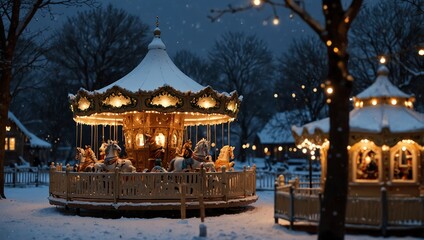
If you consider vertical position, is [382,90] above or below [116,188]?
above

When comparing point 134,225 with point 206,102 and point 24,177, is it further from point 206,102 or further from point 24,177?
point 24,177

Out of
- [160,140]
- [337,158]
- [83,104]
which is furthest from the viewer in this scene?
[160,140]

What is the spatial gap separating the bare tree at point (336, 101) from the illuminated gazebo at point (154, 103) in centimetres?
949

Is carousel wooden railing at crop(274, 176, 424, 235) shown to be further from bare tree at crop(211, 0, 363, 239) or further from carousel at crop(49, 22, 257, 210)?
carousel at crop(49, 22, 257, 210)

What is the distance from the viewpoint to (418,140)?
1603cm

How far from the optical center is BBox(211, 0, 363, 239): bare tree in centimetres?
1195

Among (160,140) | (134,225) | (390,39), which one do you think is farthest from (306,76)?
(134,225)

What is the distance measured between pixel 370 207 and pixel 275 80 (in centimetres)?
4510

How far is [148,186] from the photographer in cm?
1931

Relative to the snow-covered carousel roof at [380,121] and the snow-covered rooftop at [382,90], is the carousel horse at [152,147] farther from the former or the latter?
the snow-covered rooftop at [382,90]

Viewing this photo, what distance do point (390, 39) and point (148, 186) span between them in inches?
1078

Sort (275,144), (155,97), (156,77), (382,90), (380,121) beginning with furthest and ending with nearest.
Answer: (275,144) < (156,77) < (155,97) < (382,90) < (380,121)

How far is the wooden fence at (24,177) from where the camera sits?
1403 inches

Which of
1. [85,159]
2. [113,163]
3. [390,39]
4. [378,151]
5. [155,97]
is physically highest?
[390,39]
